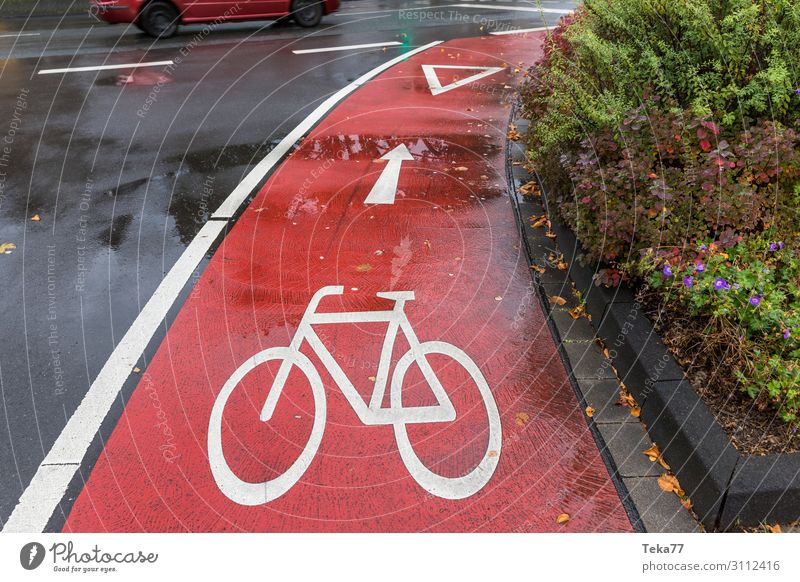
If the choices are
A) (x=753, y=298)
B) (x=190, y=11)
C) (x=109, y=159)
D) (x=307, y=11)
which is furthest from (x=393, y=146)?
(x=190, y=11)

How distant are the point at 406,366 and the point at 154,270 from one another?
288 cm

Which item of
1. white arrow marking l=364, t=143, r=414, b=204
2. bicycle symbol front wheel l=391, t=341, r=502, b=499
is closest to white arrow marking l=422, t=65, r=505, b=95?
white arrow marking l=364, t=143, r=414, b=204

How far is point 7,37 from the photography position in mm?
16094

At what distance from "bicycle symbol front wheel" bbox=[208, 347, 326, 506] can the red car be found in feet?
41.4

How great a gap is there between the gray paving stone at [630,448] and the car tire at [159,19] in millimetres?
14483

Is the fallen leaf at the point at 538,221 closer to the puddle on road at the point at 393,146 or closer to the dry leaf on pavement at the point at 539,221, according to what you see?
the dry leaf on pavement at the point at 539,221

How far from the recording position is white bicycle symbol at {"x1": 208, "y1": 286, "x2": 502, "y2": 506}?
3.75 m

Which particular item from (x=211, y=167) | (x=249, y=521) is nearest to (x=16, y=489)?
(x=249, y=521)

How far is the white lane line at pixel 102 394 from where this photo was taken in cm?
365

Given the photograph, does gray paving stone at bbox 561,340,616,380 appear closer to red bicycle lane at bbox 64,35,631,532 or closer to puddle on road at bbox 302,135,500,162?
red bicycle lane at bbox 64,35,631,532
